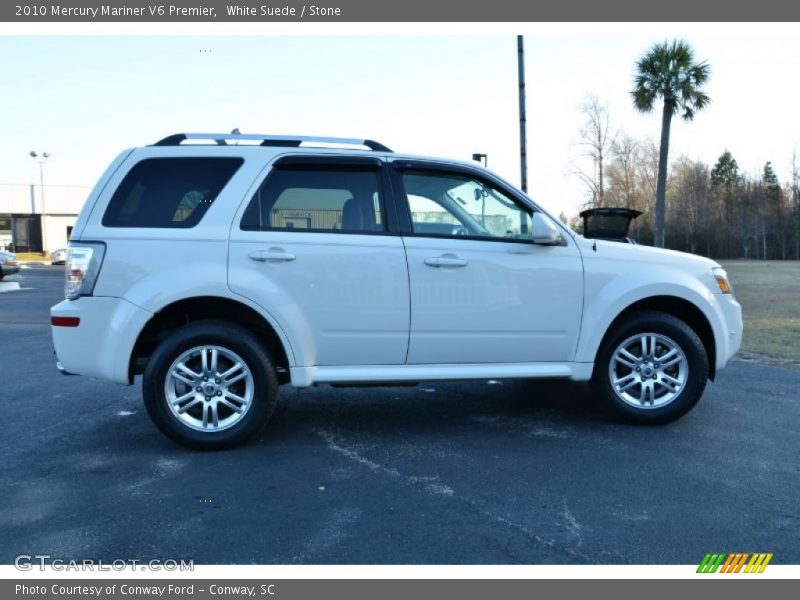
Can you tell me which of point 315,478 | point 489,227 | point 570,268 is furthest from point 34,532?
point 570,268

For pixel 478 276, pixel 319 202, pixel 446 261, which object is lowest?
pixel 478 276

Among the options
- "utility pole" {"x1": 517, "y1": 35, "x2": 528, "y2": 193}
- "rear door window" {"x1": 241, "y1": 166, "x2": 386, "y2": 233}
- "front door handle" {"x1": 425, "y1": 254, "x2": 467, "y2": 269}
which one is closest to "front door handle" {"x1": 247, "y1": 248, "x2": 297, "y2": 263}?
"rear door window" {"x1": 241, "y1": 166, "x2": 386, "y2": 233}

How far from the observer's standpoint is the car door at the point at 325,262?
432 centimetres

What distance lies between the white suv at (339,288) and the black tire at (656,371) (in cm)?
1

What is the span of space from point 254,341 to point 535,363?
211 cm

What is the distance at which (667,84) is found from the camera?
23.6m

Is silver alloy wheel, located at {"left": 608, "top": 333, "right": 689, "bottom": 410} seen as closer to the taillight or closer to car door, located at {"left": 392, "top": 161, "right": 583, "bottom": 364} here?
car door, located at {"left": 392, "top": 161, "right": 583, "bottom": 364}

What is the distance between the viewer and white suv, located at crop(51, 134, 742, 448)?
4.25 meters

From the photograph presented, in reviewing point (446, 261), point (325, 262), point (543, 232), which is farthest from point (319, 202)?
point (543, 232)

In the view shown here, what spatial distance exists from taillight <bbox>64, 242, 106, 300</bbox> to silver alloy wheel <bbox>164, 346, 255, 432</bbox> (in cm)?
80

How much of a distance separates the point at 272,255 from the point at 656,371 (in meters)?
3.07

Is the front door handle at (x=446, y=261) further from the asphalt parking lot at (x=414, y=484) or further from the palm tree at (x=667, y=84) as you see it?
the palm tree at (x=667, y=84)

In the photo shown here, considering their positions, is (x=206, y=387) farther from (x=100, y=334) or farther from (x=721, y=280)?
(x=721, y=280)

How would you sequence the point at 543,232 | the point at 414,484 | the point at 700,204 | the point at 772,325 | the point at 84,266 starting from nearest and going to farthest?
the point at 414,484 → the point at 84,266 → the point at 543,232 → the point at 772,325 → the point at 700,204
